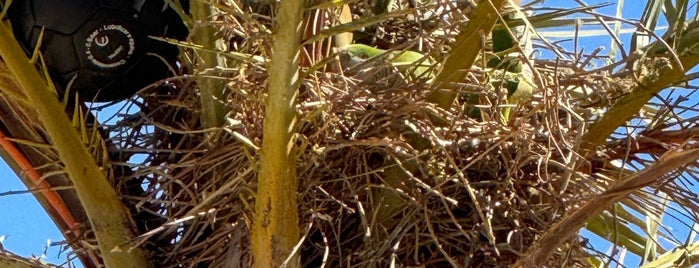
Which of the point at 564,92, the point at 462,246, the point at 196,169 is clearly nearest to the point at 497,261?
the point at 462,246

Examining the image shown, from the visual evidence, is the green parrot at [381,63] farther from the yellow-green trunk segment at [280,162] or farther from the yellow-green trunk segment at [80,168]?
the yellow-green trunk segment at [80,168]

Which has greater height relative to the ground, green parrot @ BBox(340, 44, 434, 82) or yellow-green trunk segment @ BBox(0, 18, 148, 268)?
green parrot @ BBox(340, 44, 434, 82)

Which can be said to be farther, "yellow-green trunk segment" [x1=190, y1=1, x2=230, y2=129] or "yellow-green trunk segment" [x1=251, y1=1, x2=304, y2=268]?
"yellow-green trunk segment" [x1=190, y1=1, x2=230, y2=129]

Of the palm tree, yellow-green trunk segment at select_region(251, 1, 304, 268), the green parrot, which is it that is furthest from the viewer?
the green parrot

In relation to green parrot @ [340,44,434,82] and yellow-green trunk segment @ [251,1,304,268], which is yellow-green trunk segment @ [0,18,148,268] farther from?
green parrot @ [340,44,434,82]

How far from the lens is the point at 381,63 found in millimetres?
1498

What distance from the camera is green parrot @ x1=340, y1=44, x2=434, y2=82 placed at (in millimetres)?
1470

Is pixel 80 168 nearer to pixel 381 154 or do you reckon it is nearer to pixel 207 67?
pixel 207 67

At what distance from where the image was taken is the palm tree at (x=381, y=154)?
134cm

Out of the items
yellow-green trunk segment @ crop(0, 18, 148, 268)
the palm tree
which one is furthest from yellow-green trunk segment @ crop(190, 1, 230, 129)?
yellow-green trunk segment @ crop(0, 18, 148, 268)

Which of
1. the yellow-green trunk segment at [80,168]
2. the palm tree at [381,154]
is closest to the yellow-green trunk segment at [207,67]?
the palm tree at [381,154]

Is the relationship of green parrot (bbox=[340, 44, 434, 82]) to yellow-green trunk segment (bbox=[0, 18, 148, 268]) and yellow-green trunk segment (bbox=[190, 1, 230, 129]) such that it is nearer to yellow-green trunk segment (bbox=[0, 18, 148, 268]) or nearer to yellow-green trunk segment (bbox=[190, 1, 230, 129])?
yellow-green trunk segment (bbox=[190, 1, 230, 129])

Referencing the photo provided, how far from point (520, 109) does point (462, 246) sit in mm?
210

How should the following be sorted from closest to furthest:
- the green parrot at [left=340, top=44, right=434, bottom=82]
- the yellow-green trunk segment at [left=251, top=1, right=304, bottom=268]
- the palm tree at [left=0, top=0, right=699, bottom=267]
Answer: the yellow-green trunk segment at [left=251, top=1, right=304, bottom=268]
the palm tree at [left=0, top=0, right=699, bottom=267]
the green parrot at [left=340, top=44, right=434, bottom=82]
